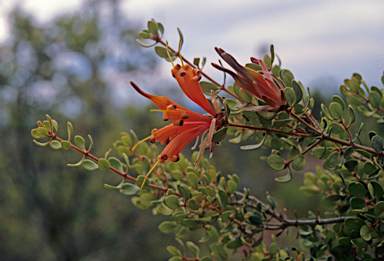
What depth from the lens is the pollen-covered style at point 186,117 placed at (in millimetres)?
184

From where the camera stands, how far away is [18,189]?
7.91 ft

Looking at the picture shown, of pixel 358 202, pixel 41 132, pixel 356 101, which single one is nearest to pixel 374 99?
pixel 356 101

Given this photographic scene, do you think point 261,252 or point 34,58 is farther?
point 34,58

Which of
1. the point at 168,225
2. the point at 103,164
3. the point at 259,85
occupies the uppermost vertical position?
the point at 259,85

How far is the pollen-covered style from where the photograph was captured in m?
0.18

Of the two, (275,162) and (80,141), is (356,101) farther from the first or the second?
(80,141)

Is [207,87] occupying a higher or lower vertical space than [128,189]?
higher

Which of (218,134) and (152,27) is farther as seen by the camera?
(152,27)

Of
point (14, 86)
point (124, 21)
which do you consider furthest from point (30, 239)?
point (124, 21)

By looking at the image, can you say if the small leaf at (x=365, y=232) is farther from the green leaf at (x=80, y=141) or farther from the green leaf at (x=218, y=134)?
the green leaf at (x=80, y=141)

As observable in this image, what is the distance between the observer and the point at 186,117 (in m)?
0.18

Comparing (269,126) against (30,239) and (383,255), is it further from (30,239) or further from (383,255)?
(30,239)

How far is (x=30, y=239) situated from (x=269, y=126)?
2.90 metres

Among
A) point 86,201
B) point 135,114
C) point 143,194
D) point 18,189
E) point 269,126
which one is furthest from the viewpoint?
point 135,114
